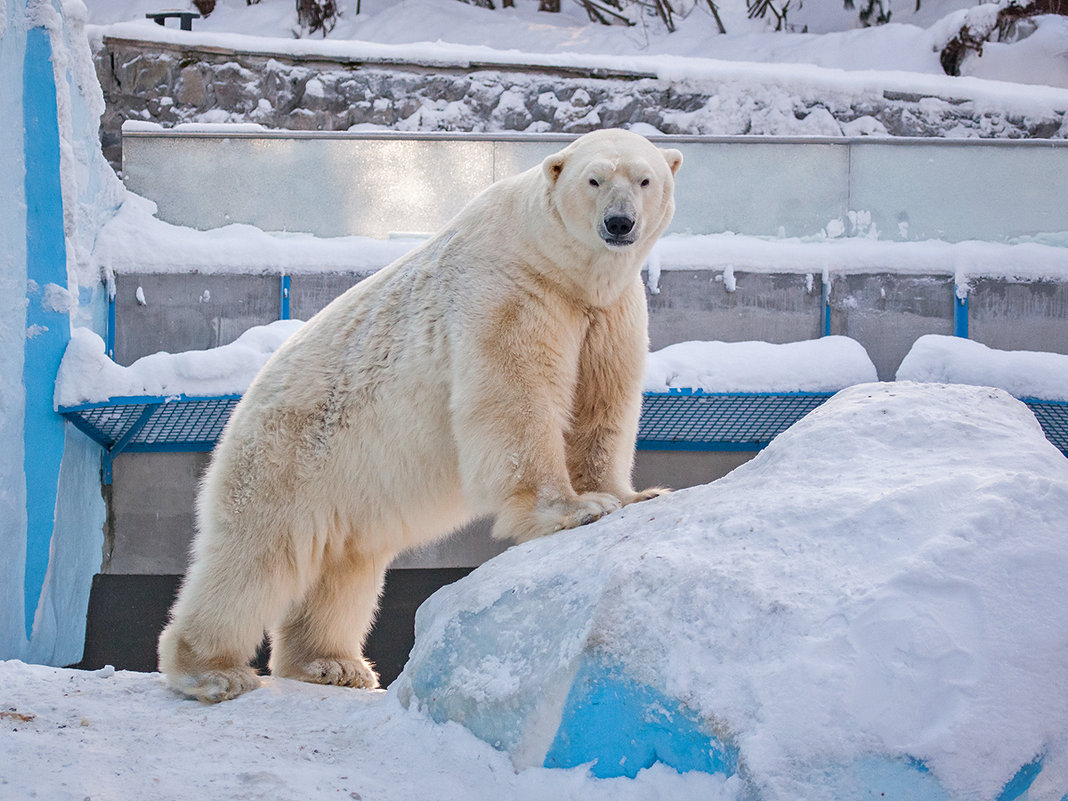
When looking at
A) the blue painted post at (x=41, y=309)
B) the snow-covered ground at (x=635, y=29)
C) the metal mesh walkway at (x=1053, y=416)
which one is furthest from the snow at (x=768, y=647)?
the snow-covered ground at (x=635, y=29)

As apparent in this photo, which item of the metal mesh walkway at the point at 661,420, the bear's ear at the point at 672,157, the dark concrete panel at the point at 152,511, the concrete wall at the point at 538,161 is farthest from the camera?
the concrete wall at the point at 538,161

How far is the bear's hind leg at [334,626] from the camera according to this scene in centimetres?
369

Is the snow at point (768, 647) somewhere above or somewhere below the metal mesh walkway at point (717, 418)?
above

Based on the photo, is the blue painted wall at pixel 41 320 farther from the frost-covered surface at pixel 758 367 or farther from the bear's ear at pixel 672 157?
the bear's ear at pixel 672 157

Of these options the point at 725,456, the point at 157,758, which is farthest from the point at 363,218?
the point at 157,758

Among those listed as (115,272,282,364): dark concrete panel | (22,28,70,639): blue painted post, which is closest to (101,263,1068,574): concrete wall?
(115,272,282,364): dark concrete panel

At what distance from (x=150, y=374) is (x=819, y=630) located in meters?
4.55

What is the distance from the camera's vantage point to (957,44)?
1159cm

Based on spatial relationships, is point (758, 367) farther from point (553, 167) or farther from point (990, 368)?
point (553, 167)

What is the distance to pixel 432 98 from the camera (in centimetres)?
981

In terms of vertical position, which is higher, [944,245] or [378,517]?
[944,245]

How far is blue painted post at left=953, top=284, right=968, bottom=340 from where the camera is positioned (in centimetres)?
666

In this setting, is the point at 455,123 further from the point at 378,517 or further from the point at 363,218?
the point at 378,517

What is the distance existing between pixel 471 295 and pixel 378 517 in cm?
79
